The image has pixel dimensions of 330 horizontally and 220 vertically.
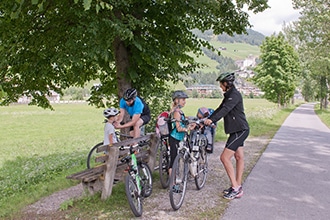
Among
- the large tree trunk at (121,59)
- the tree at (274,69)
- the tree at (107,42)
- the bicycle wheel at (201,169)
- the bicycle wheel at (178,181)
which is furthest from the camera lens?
the tree at (274,69)

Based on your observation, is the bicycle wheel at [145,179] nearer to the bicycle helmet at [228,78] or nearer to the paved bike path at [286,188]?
the paved bike path at [286,188]

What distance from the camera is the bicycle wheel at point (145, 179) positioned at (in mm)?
5448

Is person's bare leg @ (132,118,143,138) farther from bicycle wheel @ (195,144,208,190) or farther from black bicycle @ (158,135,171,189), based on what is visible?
bicycle wheel @ (195,144,208,190)

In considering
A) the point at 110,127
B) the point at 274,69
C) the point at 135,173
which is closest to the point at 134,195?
the point at 135,173

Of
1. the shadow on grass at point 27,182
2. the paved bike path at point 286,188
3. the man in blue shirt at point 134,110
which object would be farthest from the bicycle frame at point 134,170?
the shadow on grass at point 27,182

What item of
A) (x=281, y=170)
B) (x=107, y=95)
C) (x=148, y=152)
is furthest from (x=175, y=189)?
(x=107, y=95)

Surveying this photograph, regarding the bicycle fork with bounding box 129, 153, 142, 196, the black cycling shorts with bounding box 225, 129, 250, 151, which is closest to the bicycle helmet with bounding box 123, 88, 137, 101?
the bicycle fork with bounding box 129, 153, 142, 196

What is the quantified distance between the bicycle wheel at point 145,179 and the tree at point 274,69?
37923mm

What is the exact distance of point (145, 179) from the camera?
5.59 m

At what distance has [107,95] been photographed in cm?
1027

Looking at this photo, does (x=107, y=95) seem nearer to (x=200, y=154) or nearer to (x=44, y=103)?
(x=44, y=103)

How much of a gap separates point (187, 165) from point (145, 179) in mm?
735

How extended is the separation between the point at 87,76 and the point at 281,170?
5.97 m

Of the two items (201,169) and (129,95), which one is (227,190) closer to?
(201,169)
